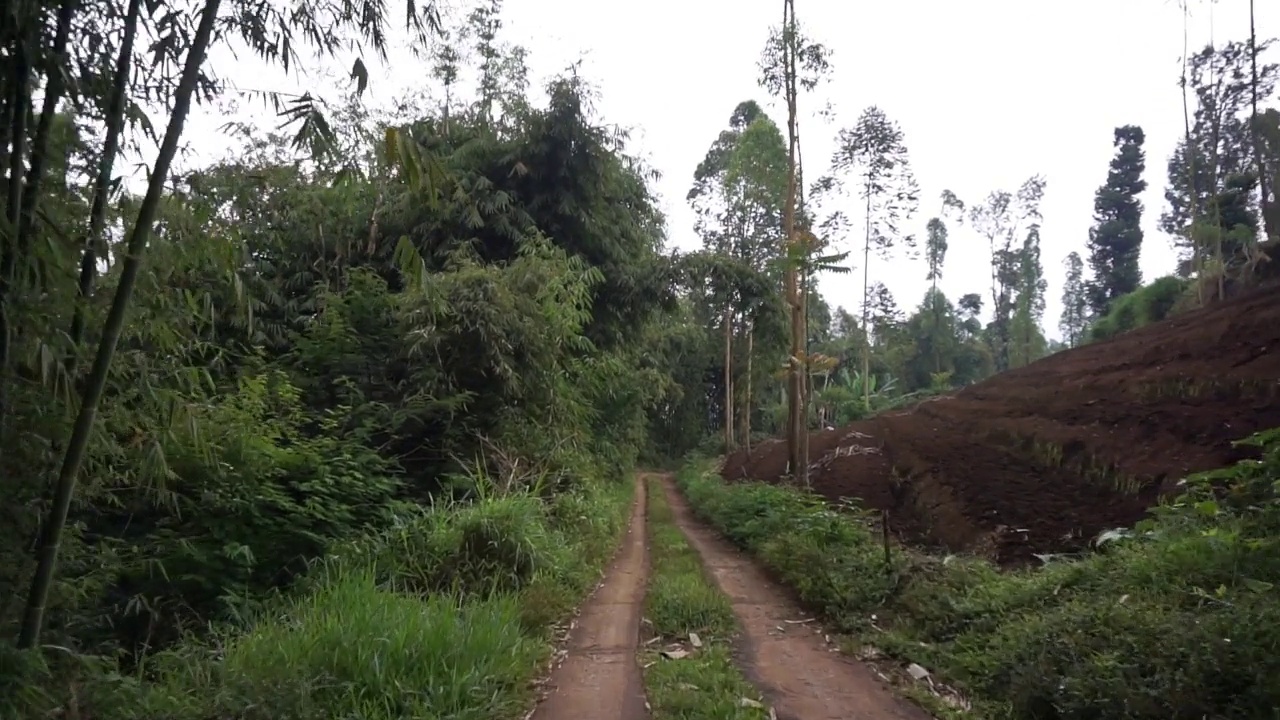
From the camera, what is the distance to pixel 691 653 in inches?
254

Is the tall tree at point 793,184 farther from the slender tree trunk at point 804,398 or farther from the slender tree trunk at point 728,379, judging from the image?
the slender tree trunk at point 728,379

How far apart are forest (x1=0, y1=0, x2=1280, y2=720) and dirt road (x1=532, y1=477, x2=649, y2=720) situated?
0.28m

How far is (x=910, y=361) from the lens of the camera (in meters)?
54.2

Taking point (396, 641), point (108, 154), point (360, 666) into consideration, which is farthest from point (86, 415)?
point (396, 641)

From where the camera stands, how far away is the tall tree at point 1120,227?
45.0 metres

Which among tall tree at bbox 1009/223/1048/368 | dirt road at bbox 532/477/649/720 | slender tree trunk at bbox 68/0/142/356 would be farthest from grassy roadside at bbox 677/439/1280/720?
tall tree at bbox 1009/223/1048/368

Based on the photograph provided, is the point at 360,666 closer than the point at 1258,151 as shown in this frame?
Yes

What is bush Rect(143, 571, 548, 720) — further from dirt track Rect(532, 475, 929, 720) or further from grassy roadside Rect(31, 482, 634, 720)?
dirt track Rect(532, 475, 929, 720)

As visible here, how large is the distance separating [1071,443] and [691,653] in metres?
9.96

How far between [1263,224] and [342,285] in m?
31.5

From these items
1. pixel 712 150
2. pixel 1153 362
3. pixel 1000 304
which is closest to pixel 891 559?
pixel 1153 362

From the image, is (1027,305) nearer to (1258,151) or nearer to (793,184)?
(1258,151)

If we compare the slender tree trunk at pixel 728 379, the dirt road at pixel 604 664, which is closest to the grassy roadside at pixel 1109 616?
the dirt road at pixel 604 664

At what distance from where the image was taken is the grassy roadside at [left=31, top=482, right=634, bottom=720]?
4.11 metres
